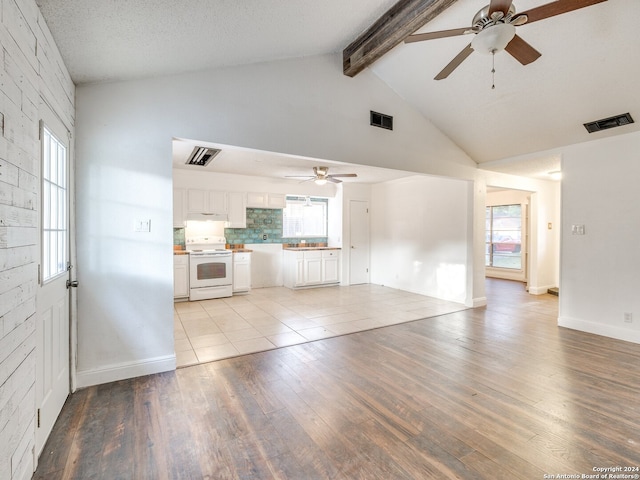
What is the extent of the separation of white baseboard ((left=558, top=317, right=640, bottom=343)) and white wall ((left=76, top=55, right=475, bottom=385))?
432 cm

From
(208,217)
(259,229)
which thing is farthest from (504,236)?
(208,217)

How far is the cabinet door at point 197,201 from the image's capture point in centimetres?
593

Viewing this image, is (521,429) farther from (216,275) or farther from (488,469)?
(216,275)

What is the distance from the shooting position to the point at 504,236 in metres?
8.53

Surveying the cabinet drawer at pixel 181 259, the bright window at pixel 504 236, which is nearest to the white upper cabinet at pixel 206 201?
the cabinet drawer at pixel 181 259

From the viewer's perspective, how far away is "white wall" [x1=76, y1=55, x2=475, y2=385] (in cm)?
258

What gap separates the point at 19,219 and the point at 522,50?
10.6 ft

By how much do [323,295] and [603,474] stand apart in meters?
4.84

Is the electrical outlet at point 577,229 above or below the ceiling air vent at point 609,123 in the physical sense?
below

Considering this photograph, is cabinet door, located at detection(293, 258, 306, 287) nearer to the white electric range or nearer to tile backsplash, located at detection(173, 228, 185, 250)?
the white electric range

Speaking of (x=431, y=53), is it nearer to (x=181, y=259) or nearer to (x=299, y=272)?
(x=299, y=272)

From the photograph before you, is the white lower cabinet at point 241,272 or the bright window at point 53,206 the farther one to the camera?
the white lower cabinet at point 241,272

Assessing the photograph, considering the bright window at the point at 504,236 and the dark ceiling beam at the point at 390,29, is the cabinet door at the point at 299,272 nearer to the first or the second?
the dark ceiling beam at the point at 390,29

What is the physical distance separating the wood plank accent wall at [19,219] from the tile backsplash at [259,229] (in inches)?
198
